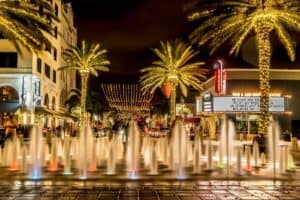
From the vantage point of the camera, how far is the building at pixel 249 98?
48438 millimetres

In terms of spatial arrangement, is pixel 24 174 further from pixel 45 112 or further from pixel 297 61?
pixel 297 61

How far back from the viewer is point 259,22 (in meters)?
25.0

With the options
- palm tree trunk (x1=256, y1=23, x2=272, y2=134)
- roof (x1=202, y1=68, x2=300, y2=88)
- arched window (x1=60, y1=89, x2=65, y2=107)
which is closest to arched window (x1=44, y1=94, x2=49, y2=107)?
arched window (x1=60, y1=89, x2=65, y2=107)

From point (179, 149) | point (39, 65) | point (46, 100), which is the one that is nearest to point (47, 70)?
point (46, 100)

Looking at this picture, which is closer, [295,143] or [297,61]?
[295,143]

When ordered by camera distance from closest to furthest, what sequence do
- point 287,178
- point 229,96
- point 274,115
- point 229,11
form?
1. point 287,178
2. point 229,11
3. point 229,96
4. point 274,115

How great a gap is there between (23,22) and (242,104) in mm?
29547

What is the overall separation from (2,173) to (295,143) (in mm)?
24716

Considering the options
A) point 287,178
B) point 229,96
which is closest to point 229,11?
point 287,178

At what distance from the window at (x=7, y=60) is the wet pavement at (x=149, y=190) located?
4629 cm

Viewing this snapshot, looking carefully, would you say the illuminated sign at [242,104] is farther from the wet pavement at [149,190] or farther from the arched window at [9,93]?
the wet pavement at [149,190]

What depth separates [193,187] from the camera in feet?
41.8

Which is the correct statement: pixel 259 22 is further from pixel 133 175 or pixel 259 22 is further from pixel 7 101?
pixel 7 101

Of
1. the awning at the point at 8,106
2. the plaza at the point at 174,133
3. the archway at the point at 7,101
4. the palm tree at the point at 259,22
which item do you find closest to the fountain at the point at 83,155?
the plaza at the point at 174,133
